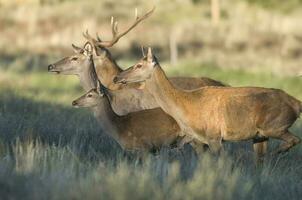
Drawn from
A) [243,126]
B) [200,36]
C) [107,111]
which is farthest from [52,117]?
[200,36]

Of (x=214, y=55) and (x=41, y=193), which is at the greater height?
(x=41, y=193)

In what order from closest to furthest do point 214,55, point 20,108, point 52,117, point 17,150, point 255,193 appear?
point 255,193 < point 17,150 < point 52,117 < point 20,108 < point 214,55

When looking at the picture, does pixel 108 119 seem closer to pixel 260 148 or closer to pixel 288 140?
pixel 260 148

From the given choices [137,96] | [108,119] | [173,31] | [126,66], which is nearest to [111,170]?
[108,119]

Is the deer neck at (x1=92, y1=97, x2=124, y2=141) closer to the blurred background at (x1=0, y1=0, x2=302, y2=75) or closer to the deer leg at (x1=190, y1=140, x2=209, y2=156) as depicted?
the deer leg at (x1=190, y1=140, x2=209, y2=156)

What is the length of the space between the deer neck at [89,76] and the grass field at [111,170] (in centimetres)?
69

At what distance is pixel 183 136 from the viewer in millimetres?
12922

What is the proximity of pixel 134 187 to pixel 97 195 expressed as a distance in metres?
0.42

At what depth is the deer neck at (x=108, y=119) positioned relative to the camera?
13.0 meters

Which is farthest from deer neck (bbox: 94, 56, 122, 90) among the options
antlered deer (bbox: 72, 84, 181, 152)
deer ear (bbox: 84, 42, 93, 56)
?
antlered deer (bbox: 72, 84, 181, 152)

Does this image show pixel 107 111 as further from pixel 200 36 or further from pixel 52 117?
pixel 200 36

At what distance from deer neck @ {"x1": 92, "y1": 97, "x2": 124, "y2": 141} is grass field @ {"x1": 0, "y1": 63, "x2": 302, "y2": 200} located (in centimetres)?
25

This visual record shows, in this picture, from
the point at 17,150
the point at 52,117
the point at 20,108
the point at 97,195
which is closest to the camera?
the point at 97,195

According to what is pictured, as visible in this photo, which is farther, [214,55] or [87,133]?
[214,55]
